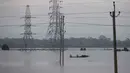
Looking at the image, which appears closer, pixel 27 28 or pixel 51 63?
pixel 27 28

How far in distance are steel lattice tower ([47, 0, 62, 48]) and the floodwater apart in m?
0.29

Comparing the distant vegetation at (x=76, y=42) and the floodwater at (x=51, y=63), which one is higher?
the distant vegetation at (x=76, y=42)

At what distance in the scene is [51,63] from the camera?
4918 millimetres

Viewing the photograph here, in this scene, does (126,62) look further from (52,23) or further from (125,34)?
(52,23)

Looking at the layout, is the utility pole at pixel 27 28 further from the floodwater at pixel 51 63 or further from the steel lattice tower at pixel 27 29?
the floodwater at pixel 51 63

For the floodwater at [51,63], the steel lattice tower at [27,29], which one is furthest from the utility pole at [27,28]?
the floodwater at [51,63]

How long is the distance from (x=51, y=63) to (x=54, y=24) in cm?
99

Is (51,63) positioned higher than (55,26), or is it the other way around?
(55,26)

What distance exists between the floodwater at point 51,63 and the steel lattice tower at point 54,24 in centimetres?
29

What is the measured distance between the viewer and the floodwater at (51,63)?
13.5 ft

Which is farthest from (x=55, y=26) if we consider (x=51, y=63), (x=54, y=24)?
(x=51, y=63)

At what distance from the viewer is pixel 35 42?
4094 mm

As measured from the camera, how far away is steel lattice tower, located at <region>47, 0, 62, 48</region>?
4.25m

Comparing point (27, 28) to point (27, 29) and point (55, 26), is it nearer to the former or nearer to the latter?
point (27, 29)
